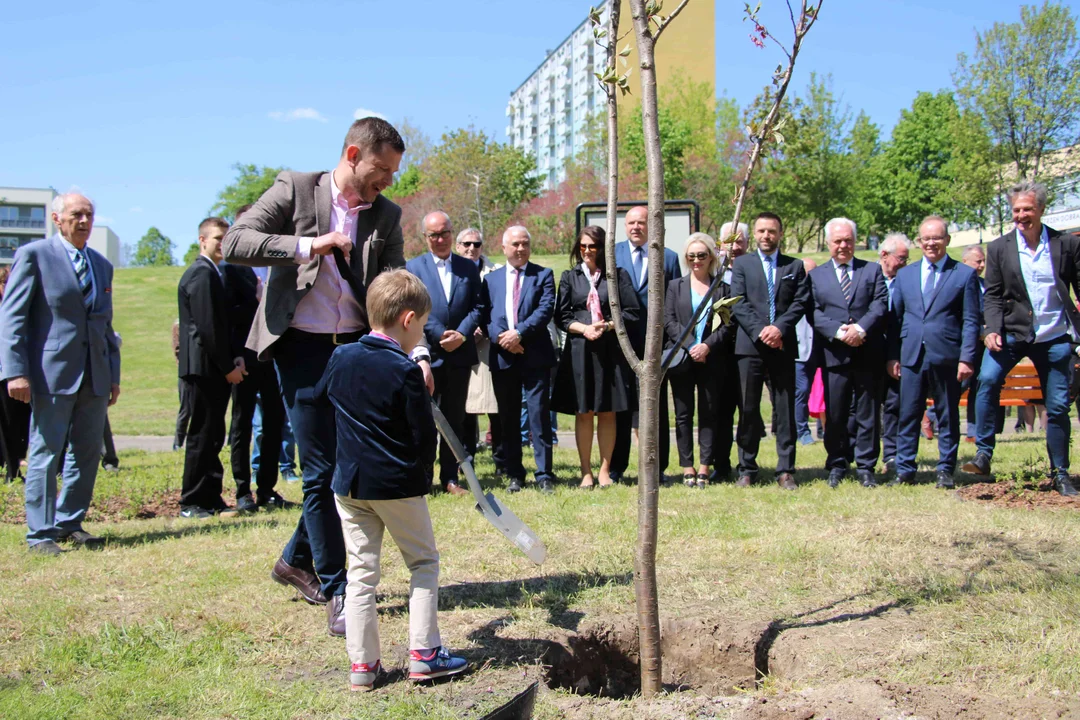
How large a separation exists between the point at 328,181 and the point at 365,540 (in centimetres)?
182

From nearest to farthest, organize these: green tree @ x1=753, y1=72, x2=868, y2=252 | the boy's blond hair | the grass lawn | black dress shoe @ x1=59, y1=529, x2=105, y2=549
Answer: the grass lawn → the boy's blond hair → black dress shoe @ x1=59, y1=529, x2=105, y2=549 → green tree @ x1=753, y1=72, x2=868, y2=252

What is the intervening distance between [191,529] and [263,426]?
4.06 ft

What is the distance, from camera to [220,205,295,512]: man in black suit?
24.4ft

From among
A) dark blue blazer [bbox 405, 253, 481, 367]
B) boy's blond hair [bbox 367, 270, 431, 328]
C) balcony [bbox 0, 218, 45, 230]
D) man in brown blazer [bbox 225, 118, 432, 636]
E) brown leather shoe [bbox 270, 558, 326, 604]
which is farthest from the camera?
balcony [bbox 0, 218, 45, 230]

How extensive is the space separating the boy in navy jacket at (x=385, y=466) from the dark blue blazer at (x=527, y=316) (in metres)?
4.46

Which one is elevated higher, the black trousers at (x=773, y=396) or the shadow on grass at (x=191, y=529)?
the black trousers at (x=773, y=396)

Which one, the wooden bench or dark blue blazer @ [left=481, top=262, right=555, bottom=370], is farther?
the wooden bench

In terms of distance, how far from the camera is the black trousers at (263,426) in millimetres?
7496

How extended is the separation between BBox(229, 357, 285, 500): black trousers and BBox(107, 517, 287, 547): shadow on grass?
0.68 metres

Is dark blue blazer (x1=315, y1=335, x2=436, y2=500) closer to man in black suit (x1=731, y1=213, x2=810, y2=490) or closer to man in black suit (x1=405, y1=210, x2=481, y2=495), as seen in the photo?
man in black suit (x1=405, y1=210, x2=481, y2=495)

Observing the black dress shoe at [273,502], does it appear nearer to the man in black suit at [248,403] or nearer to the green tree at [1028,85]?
the man in black suit at [248,403]

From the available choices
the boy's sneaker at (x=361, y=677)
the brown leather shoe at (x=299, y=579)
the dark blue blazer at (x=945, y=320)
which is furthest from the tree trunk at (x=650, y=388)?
the dark blue blazer at (x=945, y=320)

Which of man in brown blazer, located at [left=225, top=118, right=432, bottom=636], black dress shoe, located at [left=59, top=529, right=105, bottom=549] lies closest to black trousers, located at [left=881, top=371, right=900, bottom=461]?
man in brown blazer, located at [left=225, top=118, right=432, bottom=636]

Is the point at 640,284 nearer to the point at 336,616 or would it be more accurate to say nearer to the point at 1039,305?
the point at 1039,305
